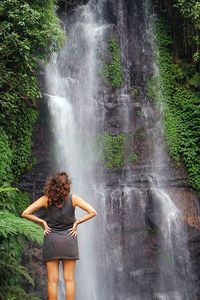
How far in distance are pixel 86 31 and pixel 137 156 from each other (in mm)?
5804

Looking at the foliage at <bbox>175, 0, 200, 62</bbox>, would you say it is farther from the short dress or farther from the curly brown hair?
the short dress

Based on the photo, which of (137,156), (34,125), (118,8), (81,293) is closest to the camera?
(81,293)

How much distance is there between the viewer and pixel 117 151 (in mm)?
12703

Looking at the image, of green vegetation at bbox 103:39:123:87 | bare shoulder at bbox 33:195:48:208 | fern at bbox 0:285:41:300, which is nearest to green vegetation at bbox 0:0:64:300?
fern at bbox 0:285:41:300

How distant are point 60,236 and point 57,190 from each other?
51 centimetres

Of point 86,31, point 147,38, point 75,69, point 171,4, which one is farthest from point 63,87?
point 171,4

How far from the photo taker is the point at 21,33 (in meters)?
10.2

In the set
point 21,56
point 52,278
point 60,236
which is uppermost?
point 21,56

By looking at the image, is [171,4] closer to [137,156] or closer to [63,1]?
[63,1]

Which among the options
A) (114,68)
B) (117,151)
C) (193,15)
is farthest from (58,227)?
(193,15)

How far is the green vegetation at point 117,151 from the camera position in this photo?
40.9 feet

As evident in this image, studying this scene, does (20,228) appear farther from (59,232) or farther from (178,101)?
(178,101)

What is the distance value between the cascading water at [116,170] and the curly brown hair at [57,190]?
5.37 meters

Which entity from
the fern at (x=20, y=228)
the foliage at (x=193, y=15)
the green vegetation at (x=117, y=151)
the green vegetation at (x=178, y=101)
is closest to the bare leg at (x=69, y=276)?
the fern at (x=20, y=228)
